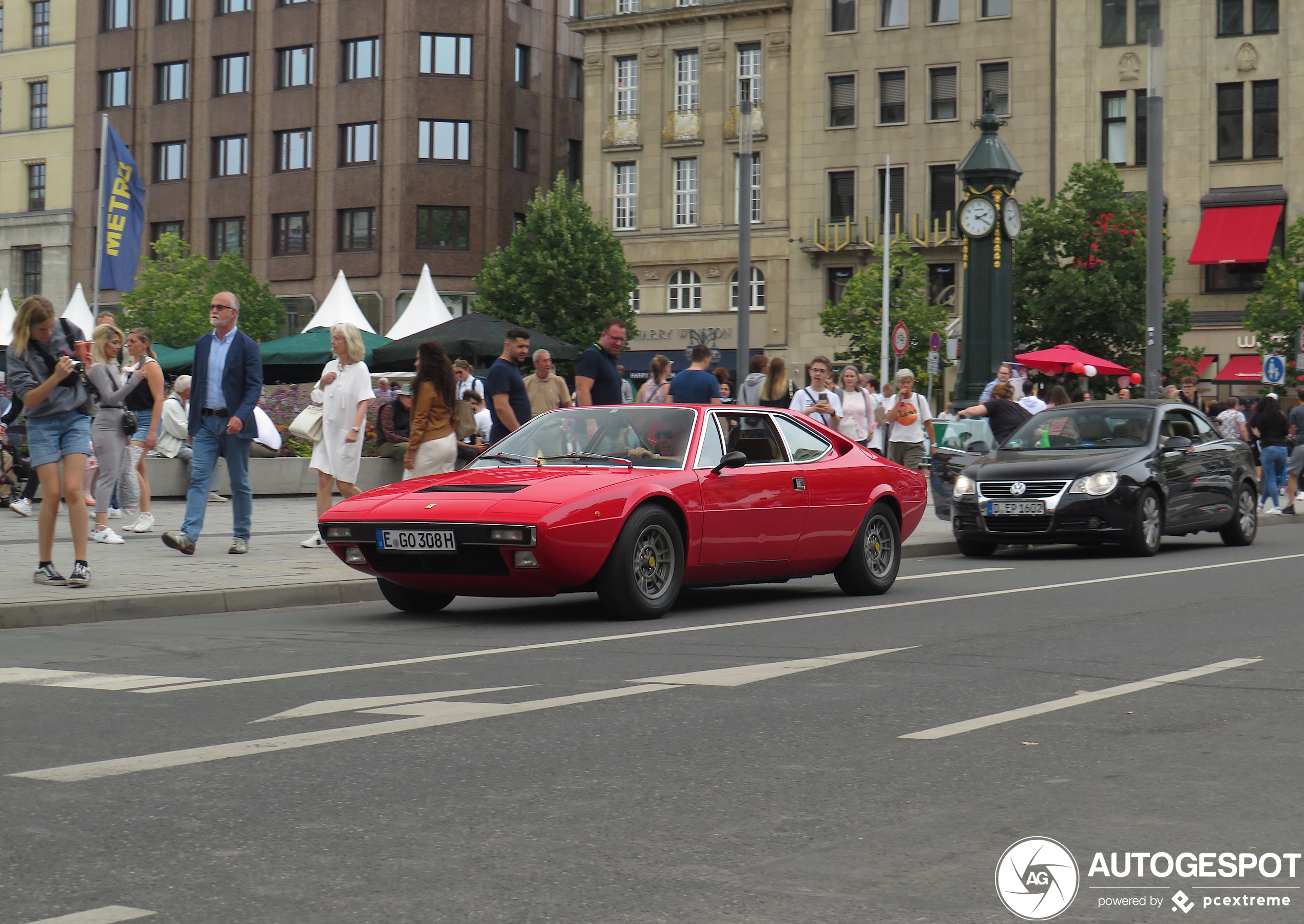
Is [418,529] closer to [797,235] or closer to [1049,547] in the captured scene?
[1049,547]

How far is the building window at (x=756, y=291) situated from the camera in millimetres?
58531

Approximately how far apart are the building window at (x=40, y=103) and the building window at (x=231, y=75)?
32.0ft

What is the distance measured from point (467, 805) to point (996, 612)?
632 centimetres

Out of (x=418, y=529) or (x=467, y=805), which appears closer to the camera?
(x=467, y=805)

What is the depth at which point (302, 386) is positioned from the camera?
93.6ft

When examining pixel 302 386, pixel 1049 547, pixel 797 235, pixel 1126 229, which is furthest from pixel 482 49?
pixel 1049 547

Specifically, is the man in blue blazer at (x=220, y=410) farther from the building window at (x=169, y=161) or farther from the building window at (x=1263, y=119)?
the building window at (x=169, y=161)

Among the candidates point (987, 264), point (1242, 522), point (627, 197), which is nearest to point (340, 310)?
point (987, 264)

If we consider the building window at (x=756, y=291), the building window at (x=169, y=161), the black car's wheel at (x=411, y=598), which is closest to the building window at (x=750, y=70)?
the building window at (x=756, y=291)

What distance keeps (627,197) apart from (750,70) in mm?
6315

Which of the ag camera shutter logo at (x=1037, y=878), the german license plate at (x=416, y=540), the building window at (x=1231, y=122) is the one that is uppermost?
the building window at (x=1231, y=122)

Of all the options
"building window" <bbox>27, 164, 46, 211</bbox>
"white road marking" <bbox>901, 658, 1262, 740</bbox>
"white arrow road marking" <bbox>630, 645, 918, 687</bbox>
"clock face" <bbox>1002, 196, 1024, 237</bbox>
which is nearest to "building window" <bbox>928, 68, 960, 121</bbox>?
"clock face" <bbox>1002, 196, 1024, 237</bbox>

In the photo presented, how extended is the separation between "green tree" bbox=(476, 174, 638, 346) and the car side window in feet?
139

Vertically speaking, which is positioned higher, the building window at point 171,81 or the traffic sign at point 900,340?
the building window at point 171,81
